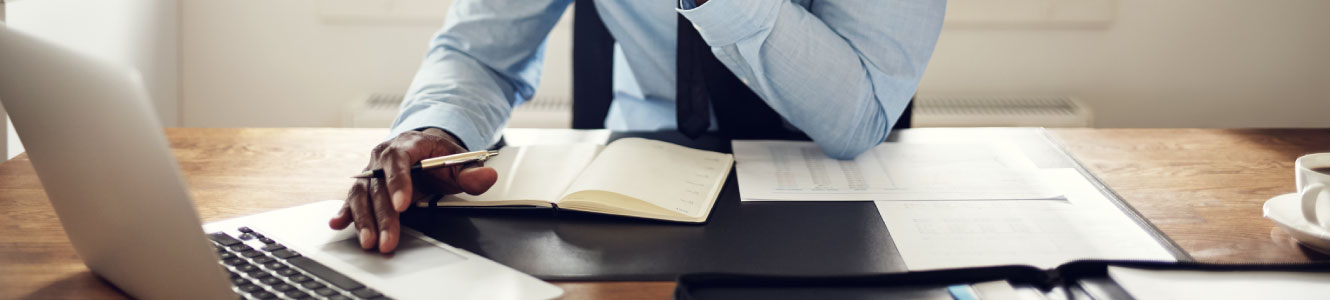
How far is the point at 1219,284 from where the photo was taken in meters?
0.58

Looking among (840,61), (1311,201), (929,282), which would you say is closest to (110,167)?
(929,282)

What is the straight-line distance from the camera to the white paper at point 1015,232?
0.69 metres

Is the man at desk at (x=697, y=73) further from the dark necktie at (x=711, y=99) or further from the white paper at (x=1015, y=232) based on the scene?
the white paper at (x=1015, y=232)

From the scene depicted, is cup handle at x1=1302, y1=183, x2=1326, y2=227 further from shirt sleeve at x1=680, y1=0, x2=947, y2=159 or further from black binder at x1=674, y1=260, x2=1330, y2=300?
shirt sleeve at x1=680, y1=0, x2=947, y2=159

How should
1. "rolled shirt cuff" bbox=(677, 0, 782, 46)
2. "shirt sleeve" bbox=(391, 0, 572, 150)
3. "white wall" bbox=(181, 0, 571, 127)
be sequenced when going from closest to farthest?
"rolled shirt cuff" bbox=(677, 0, 782, 46) < "shirt sleeve" bbox=(391, 0, 572, 150) < "white wall" bbox=(181, 0, 571, 127)

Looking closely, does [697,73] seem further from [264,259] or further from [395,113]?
[395,113]

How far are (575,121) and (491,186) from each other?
55 centimetres

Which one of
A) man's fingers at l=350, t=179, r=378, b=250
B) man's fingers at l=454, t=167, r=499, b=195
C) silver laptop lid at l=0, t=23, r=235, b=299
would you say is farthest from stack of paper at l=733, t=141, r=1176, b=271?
silver laptop lid at l=0, t=23, r=235, b=299

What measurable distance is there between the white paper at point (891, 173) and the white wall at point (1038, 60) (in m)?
1.37

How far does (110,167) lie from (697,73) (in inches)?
27.5

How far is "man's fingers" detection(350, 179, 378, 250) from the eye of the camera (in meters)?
0.70

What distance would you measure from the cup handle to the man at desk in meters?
0.40

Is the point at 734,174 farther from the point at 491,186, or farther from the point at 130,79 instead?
the point at 130,79

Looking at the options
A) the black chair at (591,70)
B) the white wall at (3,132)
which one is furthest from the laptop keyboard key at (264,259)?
the white wall at (3,132)
